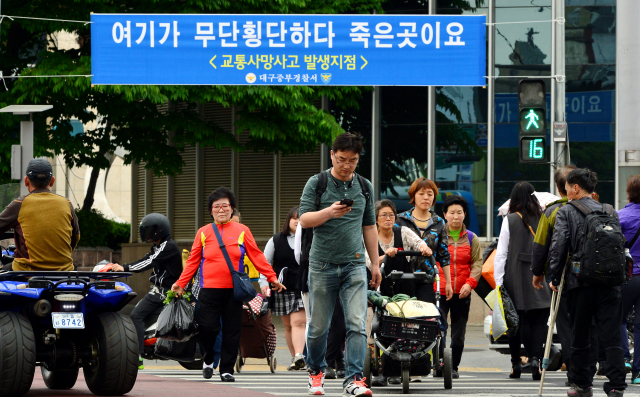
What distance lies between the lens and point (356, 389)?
732 cm

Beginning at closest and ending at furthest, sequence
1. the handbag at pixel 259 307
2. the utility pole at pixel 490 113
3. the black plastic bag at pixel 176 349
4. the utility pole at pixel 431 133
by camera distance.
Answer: the black plastic bag at pixel 176 349 < the handbag at pixel 259 307 < the utility pole at pixel 490 113 < the utility pole at pixel 431 133

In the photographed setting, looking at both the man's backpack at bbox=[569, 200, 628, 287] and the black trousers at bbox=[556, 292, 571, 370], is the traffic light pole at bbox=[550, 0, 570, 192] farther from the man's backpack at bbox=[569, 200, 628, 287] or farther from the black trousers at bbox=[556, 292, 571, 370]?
the man's backpack at bbox=[569, 200, 628, 287]

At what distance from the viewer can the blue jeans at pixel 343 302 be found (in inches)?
297

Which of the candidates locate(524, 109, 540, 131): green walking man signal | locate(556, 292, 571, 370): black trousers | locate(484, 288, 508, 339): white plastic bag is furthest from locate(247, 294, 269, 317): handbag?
locate(524, 109, 540, 131): green walking man signal

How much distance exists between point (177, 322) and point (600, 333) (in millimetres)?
4180

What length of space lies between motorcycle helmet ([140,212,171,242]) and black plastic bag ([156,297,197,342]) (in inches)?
35.2

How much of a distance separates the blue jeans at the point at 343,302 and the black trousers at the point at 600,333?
170 centimetres

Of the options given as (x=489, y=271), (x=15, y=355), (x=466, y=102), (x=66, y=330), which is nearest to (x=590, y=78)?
(x=466, y=102)

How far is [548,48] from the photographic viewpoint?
19438 millimetres

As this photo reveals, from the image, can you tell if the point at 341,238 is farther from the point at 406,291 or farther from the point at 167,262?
the point at 167,262

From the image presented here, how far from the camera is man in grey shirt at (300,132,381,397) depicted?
754cm

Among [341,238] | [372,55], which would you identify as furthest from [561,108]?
[341,238]

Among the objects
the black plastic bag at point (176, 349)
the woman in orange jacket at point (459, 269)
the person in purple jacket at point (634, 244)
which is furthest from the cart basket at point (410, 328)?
the black plastic bag at point (176, 349)

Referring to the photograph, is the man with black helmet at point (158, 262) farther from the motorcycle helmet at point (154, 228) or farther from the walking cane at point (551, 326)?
the walking cane at point (551, 326)
